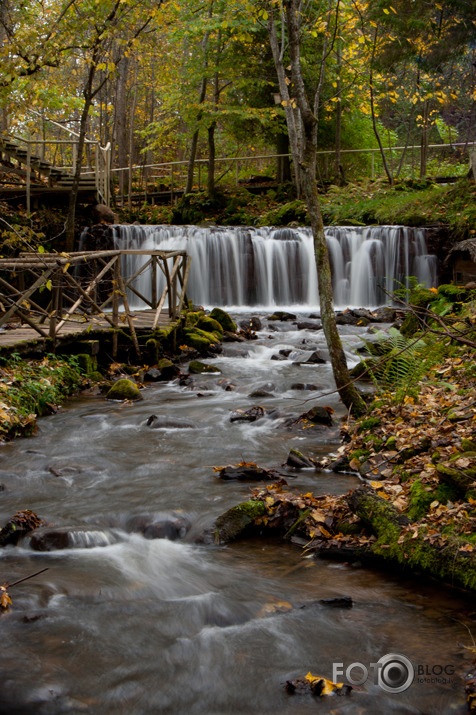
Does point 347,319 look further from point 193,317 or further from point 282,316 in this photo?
point 193,317

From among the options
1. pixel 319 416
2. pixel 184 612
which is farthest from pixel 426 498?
pixel 319 416

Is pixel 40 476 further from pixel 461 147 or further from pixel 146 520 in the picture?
pixel 461 147

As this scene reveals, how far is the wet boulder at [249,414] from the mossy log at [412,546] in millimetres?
3879

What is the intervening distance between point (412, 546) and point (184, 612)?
5.40 feet

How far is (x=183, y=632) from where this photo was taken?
157 inches

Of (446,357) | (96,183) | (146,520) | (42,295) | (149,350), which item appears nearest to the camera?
(146,520)

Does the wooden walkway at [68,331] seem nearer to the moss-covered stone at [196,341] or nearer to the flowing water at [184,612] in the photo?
the moss-covered stone at [196,341]

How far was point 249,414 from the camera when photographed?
8.96m

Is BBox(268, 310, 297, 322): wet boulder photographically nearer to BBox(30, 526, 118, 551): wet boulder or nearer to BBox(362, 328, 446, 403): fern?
BBox(362, 328, 446, 403): fern

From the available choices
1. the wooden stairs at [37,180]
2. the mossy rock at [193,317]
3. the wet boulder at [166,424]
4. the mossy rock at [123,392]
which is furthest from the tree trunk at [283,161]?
the wet boulder at [166,424]

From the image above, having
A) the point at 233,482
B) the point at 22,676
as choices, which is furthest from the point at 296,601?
the point at 233,482

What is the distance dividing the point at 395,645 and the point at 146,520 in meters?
2.64

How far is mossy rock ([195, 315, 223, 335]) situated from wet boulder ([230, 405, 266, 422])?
18.0 feet

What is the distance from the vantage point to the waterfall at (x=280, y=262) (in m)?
19.7
